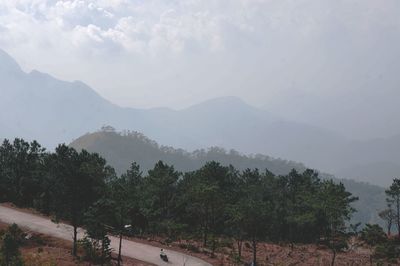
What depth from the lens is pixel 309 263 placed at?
48188mm

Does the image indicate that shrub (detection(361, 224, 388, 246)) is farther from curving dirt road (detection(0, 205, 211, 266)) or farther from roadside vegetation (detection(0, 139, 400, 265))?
curving dirt road (detection(0, 205, 211, 266))

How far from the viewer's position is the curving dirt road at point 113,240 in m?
35.4

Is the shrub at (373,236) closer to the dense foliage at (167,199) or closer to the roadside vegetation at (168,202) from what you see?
the roadside vegetation at (168,202)

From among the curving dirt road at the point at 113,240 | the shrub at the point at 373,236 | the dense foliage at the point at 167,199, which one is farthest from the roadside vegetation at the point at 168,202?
the curving dirt road at the point at 113,240

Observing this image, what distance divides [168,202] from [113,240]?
809 inches

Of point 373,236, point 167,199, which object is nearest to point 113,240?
point 167,199

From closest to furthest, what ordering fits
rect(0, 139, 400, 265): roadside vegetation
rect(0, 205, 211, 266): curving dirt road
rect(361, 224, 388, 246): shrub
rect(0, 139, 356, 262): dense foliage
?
1. rect(0, 139, 356, 262): dense foliage
2. rect(0, 139, 400, 265): roadside vegetation
3. rect(0, 205, 211, 266): curving dirt road
4. rect(361, 224, 388, 246): shrub

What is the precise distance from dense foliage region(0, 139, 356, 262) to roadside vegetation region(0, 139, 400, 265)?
0.07 m

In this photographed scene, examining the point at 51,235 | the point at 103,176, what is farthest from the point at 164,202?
the point at 103,176

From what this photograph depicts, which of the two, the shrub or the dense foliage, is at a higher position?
the dense foliage

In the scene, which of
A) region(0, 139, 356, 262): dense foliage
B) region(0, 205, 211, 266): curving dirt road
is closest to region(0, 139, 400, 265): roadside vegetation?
region(0, 139, 356, 262): dense foliage

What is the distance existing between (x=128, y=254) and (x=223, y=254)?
10.2 metres

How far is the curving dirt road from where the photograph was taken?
35.4 metres

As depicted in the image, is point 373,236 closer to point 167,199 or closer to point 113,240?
point 167,199
